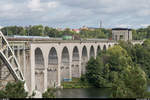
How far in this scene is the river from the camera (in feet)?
172

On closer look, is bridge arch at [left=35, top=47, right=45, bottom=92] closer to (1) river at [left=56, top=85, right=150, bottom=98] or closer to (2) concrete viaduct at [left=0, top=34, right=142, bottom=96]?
(2) concrete viaduct at [left=0, top=34, right=142, bottom=96]

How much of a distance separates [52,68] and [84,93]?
8222mm

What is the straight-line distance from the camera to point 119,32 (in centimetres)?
13862

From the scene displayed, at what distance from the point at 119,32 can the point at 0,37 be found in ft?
355

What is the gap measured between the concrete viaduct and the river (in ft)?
10.1

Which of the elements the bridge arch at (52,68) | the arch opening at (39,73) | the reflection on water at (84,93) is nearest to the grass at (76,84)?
the bridge arch at (52,68)

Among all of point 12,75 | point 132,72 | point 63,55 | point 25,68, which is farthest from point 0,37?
point 63,55

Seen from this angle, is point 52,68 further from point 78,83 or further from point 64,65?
point 78,83

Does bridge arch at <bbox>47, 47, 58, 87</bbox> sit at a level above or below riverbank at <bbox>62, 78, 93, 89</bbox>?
above

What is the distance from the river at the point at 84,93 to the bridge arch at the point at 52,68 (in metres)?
3.08

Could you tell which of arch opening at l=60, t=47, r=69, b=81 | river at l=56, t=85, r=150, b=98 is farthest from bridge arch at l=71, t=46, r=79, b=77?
river at l=56, t=85, r=150, b=98

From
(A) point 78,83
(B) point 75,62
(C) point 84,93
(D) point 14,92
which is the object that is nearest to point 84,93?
(C) point 84,93

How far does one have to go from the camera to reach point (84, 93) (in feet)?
181

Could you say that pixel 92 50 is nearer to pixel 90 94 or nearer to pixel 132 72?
pixel 90 94
